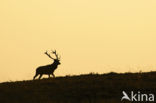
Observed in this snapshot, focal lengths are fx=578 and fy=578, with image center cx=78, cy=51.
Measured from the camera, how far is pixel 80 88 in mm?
28703

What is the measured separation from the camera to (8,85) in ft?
A: 106

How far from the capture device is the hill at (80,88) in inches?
1054

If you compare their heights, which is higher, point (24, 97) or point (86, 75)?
point (86, 75)

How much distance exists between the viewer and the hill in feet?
87.9

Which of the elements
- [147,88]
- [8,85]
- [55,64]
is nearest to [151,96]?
[147,88]

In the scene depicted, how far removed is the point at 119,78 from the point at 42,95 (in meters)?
4.96

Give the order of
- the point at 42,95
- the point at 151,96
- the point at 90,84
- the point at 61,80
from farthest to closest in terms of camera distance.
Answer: the point at 61,80 < the point at 90,84 < the point at 42,95 < the point at 151,96

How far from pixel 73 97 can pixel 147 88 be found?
355cm

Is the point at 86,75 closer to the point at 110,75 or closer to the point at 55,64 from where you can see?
the point at 110,75

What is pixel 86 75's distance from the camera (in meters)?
33.4

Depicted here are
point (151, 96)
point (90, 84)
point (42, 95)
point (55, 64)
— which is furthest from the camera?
point (55, 64)

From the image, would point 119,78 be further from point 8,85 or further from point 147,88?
point 8,85

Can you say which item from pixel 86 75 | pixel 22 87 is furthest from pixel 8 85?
pixel 86 75

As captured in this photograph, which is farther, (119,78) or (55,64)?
(55,64)
